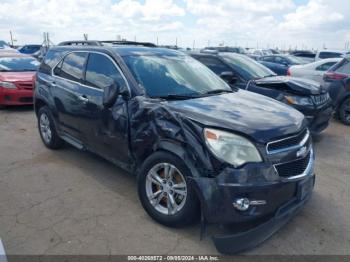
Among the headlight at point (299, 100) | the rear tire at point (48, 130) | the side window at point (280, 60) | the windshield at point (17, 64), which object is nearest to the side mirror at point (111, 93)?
the rear tire at point (48, 130)

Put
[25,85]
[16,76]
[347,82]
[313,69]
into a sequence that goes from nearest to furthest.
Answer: [347,82] → [25,85] → [16,76] → [313,69]

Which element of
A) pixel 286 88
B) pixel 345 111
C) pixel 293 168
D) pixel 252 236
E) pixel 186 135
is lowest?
pixel 345 111

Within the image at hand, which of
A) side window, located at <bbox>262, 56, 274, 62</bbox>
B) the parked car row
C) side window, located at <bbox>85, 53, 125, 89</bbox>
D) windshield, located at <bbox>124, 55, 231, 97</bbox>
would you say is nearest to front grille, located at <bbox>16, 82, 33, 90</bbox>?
the parked car row

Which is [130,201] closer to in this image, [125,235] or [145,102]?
[125,235]

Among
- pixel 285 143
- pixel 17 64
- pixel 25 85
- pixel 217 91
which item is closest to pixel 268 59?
pixel 17 64

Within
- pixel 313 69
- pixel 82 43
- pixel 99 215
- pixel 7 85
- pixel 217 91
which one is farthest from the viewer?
pixel 313 69

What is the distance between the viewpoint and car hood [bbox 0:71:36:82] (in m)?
8.73

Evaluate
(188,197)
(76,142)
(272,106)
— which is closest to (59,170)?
(76,142)

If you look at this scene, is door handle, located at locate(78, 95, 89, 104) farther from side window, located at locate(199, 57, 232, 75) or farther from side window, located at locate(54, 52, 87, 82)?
side window, located at locate(199, 57, 232, 75)

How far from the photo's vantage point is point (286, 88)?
20.1 ft

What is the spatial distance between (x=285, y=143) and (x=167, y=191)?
1.24m

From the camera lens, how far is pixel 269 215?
3.04m

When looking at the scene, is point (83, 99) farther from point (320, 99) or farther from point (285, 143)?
point (320, 99)

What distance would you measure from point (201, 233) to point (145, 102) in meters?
1.45
